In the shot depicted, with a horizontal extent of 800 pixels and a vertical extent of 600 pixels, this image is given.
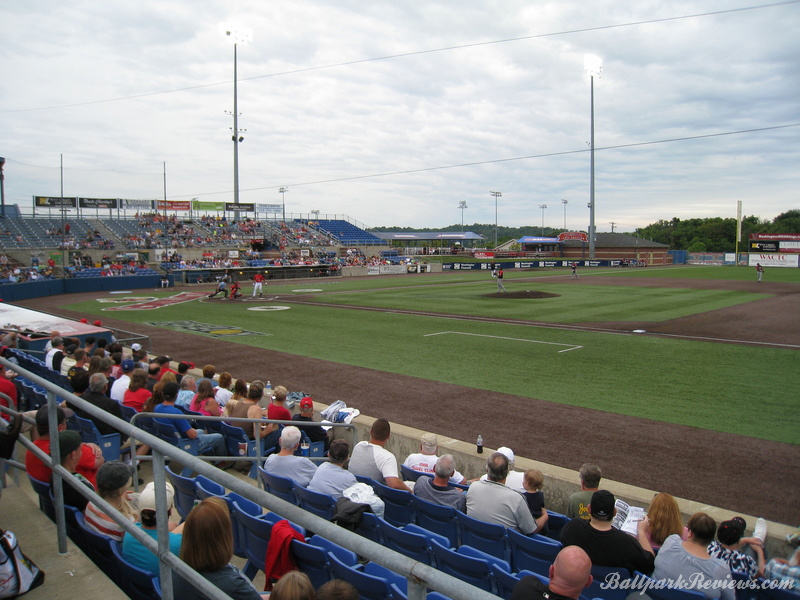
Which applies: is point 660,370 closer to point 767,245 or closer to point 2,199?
point 2,199

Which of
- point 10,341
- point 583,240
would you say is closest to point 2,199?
point 10,341

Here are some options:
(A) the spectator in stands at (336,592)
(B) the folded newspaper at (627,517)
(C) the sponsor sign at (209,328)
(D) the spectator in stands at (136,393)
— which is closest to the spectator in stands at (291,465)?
(B) the folded newspaper at (627,517)

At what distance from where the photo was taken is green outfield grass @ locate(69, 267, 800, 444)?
12.9m

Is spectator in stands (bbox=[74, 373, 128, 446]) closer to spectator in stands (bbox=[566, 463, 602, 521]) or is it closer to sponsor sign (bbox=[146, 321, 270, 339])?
spectator in stands (bbox=[566, 463, 602, 521])

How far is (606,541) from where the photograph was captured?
4.74 m

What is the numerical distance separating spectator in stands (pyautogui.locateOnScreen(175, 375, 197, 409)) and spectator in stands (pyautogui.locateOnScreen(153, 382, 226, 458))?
39.6 inches

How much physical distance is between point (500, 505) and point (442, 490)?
0.82 metres

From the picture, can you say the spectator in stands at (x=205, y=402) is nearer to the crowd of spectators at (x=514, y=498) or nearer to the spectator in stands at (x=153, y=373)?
the crowd of spectators at (x=514, y=498)

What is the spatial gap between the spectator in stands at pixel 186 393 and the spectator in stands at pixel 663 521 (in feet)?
25.1

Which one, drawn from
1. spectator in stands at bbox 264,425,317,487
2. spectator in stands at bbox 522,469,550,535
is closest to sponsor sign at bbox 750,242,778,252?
spectator in stands at bbox 522,469,550,535

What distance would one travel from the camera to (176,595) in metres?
3.18

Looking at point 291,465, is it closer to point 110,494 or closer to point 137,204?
point 110,494

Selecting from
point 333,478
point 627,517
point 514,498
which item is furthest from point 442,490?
point 627,517

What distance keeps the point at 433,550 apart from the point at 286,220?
3409 inches
